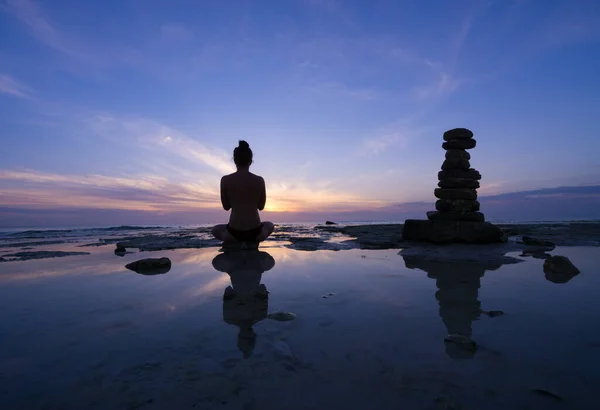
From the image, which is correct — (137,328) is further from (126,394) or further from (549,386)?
(549,386)

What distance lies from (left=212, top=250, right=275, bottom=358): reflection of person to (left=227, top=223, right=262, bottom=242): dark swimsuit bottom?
1.89 metres

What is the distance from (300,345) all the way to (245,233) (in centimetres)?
571

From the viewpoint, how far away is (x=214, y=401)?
1451 mm

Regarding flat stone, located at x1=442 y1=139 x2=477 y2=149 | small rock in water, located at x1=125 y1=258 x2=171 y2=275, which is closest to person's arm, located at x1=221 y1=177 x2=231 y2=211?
small rock in water, located at x1=125 y1=258 x2=171 y2=275

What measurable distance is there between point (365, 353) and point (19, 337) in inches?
97.4

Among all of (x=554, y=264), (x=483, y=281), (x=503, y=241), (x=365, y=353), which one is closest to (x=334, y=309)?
(x=365, y=353)

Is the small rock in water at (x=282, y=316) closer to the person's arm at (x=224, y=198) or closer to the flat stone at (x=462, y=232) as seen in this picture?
the person's arm at (x=224, y=198)

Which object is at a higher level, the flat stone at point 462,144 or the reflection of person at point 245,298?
the flat stone at point 462,144

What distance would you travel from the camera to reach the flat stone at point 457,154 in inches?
440

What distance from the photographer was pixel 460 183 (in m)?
11.0

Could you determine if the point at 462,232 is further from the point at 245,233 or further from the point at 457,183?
the point at 245,233

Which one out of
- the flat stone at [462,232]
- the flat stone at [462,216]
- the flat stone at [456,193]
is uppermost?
the flat stone at [456,193]

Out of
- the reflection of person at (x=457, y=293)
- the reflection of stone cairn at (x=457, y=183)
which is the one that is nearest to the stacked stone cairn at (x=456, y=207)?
the reflection of stone cairn at (x=457, y=183)

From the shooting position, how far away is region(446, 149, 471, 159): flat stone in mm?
11188
